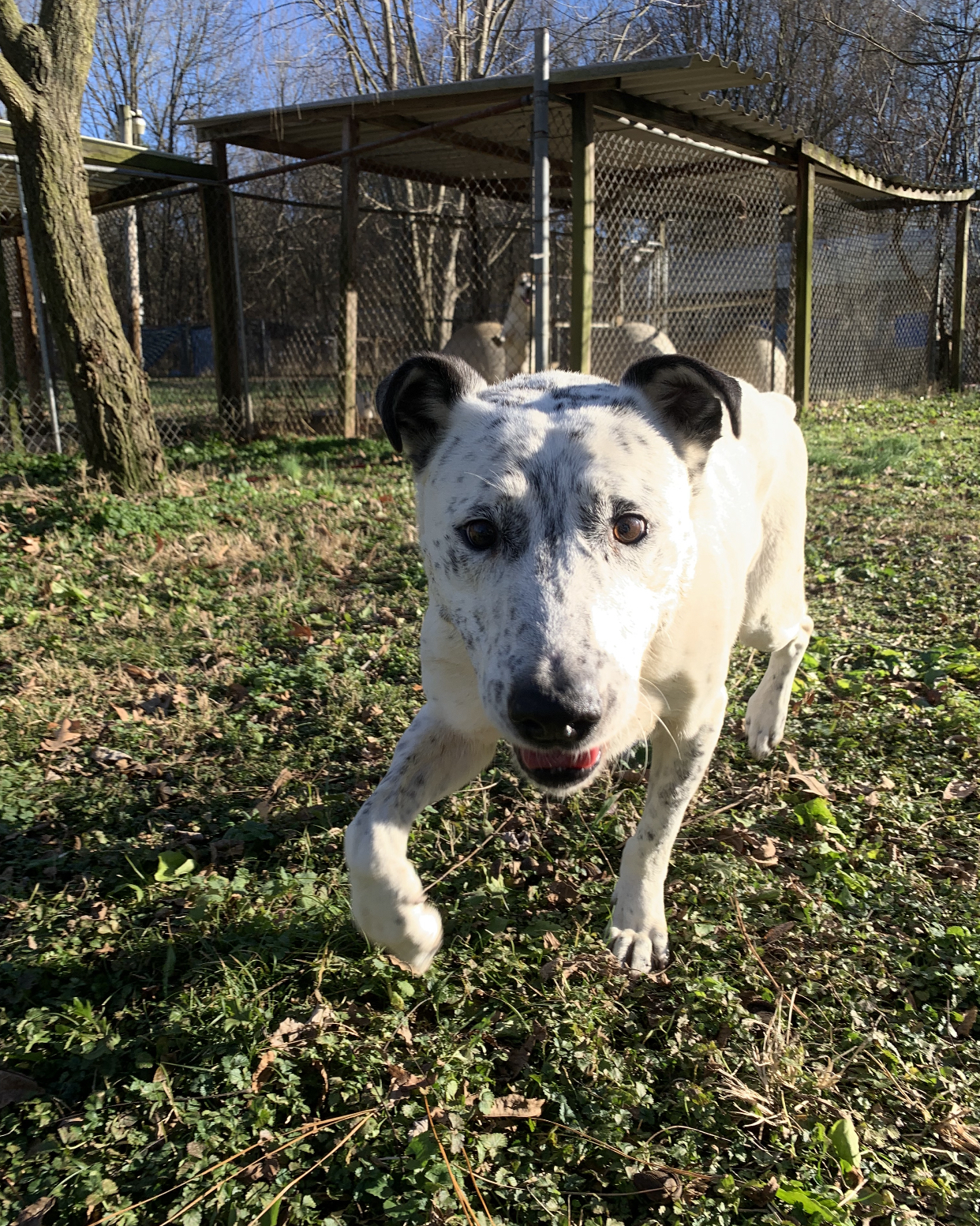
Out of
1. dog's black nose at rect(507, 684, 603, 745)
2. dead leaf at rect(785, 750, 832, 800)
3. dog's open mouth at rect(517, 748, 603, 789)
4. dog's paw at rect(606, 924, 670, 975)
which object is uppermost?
dog's black nose at rect(507, 684, 603, 745)

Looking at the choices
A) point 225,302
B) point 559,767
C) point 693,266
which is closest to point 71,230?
point 225,302

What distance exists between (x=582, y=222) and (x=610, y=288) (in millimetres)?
3569

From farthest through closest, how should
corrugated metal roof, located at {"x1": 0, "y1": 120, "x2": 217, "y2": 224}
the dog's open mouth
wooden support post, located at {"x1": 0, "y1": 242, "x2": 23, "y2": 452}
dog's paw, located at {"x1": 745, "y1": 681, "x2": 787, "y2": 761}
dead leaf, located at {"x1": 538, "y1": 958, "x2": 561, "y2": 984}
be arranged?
wooden support post, located at {"x1": 0, "y1": 242, "x2": 23, "y2": 452}
corrugated metal roof, located at {"x1": 0, "y1": 120, "x2": 217, "y2": 224}
dog's paw, located at {"x1": 745, "y1": 681, "x2": 787, "y2": 761}
dead leaf, located at {"x1": 538, "y1": 958, "x2": 561, "y2": 984}
the dog's open mouth

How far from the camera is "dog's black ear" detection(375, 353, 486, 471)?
2.59m

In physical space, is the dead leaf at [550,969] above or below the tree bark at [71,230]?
below

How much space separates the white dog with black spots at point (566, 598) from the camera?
2.02 metres

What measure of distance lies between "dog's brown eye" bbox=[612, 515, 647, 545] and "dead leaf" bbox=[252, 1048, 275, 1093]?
4.90 ft

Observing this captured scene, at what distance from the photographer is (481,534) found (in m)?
2.25

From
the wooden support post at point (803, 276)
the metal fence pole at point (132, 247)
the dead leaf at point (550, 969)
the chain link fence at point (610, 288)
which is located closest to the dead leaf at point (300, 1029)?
the dead leaf at point (550, 969)

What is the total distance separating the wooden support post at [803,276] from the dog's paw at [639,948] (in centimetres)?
1014

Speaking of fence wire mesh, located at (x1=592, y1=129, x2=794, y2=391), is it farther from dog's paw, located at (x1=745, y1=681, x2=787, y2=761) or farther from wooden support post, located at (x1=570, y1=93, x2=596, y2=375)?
dog's paw, located at (x1=745, y1=681, x2=787, y2=761)

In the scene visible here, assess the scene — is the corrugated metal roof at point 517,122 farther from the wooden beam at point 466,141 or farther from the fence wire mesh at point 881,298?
the fence wire mesh at point 881,298

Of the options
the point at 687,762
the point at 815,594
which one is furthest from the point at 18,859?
the point at 815,594

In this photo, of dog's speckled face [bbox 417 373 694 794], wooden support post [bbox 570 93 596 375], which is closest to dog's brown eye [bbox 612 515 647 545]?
dog's speckled face [bbox 417 373 694 794]
